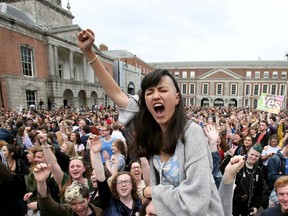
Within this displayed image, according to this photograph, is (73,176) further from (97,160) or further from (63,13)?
(63,13)

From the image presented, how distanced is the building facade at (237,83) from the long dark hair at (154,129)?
47292mm

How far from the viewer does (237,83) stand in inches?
1946

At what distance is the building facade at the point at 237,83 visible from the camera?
4847 centimetres

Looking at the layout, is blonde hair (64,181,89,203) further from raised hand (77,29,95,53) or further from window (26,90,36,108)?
window (26,90,36,108)

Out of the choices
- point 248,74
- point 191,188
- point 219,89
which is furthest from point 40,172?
point 248,74

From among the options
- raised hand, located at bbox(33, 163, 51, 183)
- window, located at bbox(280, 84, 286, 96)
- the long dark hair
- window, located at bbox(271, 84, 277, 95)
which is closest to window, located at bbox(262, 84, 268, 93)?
window, located at bbox(271, 84, 277, 95)

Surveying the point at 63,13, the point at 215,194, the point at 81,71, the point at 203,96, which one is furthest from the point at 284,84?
the point at 215,194

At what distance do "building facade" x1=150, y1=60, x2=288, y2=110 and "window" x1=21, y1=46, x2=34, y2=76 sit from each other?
35.6m

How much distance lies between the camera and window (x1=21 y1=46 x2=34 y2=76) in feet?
59.4

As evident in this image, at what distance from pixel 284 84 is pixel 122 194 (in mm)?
57902

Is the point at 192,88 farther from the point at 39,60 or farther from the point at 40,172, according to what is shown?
the point at 40,172

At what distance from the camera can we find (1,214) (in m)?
2.33

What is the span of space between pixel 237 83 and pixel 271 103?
4485 cm

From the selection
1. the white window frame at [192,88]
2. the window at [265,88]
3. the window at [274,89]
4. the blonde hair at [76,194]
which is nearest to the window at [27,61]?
the blonde hair at [76,194]
